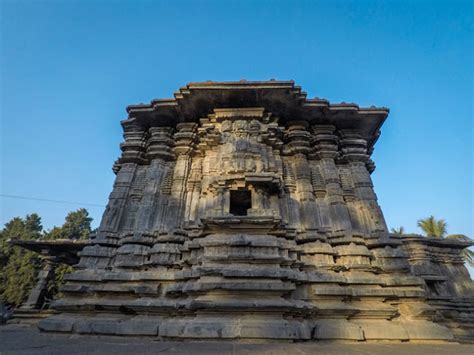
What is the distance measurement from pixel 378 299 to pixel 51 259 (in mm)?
14001

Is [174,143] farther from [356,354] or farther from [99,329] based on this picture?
[356,354]

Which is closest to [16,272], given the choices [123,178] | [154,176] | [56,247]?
[56,247]

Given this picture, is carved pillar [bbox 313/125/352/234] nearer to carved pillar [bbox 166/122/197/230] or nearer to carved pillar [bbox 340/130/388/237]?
carved pillar [bbox 340/130/388/237]

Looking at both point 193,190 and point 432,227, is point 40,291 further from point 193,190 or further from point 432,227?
point 432,227

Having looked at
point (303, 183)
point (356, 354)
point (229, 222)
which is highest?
point (303, 183)

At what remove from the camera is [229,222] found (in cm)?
545

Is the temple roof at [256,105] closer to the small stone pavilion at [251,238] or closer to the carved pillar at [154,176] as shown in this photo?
the small stone pavilion at [251,238]

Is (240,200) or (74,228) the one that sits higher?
(74,228)

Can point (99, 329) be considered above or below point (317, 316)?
below

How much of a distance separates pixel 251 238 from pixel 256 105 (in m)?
4.51

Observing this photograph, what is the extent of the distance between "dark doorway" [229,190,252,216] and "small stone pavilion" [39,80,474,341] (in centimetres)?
6

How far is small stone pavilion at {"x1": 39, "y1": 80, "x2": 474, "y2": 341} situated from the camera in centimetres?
458

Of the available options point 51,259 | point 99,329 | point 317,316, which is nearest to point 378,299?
point 317,316

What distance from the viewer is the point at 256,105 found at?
787cm
